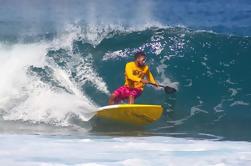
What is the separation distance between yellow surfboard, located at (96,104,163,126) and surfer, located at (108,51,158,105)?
1.14 feet

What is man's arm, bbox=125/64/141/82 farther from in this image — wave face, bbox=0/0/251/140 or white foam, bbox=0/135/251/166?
white foam, bbox=0/135/251/166

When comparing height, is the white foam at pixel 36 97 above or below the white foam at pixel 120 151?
above

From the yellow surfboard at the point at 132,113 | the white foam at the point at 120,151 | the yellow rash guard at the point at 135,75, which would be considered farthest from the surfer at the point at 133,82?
the white foam at the point at 120,151

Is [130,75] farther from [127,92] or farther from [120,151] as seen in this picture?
[120,151]

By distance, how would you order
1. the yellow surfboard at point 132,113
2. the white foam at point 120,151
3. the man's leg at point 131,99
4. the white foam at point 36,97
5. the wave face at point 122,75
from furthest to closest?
the wave face at point 122,75 < the white foam at point 36,97 < the man's leg at point 131,99 < the yellow surfboard at point 132,113 < the white foam at point 120,151

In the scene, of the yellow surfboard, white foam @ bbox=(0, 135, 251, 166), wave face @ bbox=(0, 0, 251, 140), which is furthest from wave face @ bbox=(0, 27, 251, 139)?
white foam @ bbox=(0, 135, 251, 166)

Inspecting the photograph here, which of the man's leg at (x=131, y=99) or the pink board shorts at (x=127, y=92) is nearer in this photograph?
the man's leg at (x=131, y=99)

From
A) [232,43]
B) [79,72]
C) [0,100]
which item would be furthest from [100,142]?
[232,43]

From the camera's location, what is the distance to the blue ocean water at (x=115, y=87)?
26.7 ft

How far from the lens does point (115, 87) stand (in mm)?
13234

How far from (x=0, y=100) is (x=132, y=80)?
2782mm

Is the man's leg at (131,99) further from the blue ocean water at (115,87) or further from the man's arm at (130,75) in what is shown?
the blue ocean water at (115,87)

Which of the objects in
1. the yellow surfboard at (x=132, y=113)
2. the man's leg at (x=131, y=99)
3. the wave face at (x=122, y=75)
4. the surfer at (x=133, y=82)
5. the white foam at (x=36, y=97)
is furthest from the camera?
the wave face at (x=122, y=75)

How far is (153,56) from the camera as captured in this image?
1427cm
